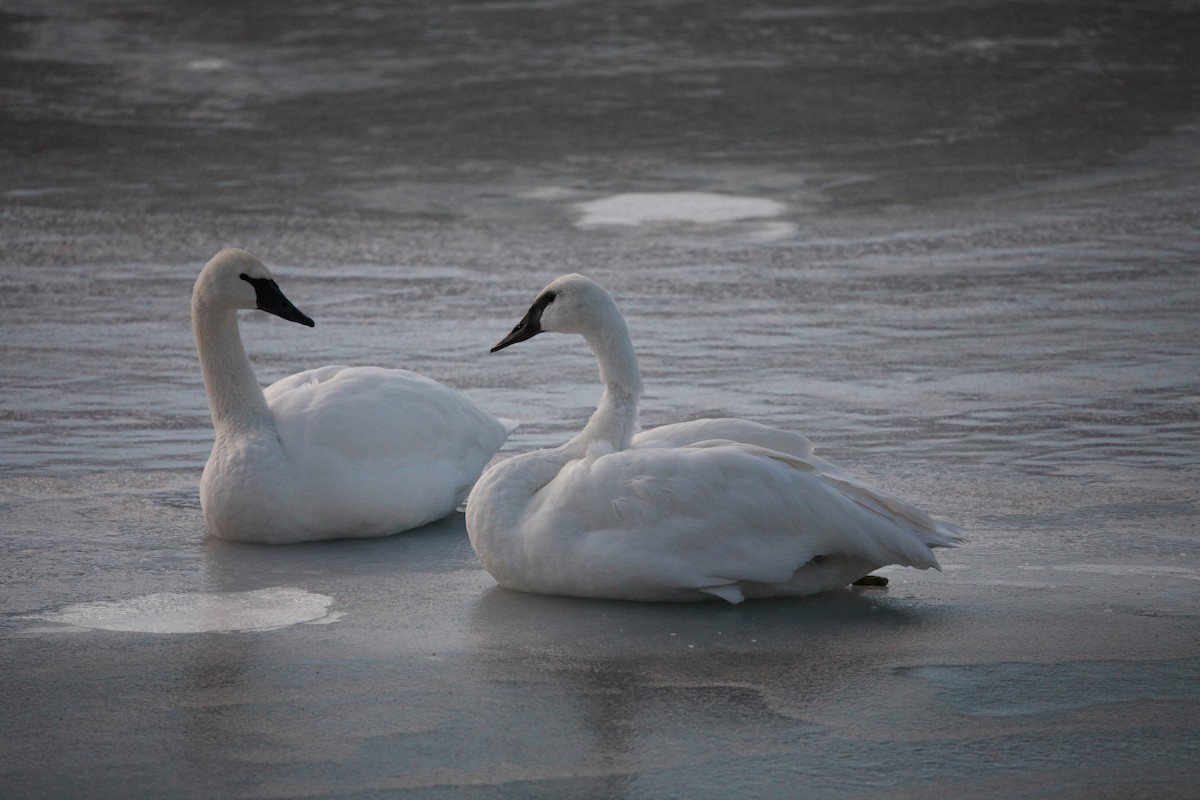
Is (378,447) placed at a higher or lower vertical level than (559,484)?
lower

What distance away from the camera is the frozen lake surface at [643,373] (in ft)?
17.5

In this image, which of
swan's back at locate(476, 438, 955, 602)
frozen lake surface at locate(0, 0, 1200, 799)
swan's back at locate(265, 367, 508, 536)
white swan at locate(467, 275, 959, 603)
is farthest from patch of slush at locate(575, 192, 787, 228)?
swan's back at locate(476, 438, 955, 602)

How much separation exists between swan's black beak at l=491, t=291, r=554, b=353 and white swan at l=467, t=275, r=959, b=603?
2.72ft

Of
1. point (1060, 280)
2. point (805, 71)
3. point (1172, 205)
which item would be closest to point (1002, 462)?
point (1060, 280)

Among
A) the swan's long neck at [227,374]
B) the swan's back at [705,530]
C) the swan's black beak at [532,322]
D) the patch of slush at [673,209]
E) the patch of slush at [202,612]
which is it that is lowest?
the patch of slush at [673,209]

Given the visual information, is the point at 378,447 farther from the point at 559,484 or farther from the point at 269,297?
the point at 559,484

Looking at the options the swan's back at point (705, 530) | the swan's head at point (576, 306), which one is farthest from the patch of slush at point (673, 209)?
the swan's back at point (705, 530)

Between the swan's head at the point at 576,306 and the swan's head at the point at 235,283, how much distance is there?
4.42 ft

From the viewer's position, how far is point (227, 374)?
794cm

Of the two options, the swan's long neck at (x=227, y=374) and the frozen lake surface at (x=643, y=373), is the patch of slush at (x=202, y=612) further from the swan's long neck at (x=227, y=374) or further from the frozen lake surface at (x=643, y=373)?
the swan's long neck at (x=227, y=374)

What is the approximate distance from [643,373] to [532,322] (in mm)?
3197

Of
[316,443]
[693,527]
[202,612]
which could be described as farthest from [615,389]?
[202,612]

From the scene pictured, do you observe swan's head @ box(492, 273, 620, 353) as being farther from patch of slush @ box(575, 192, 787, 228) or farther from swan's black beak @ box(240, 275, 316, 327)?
patch of slush @ box(575, 192, 787, 228)

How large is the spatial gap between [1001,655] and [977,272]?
7.48 meters
